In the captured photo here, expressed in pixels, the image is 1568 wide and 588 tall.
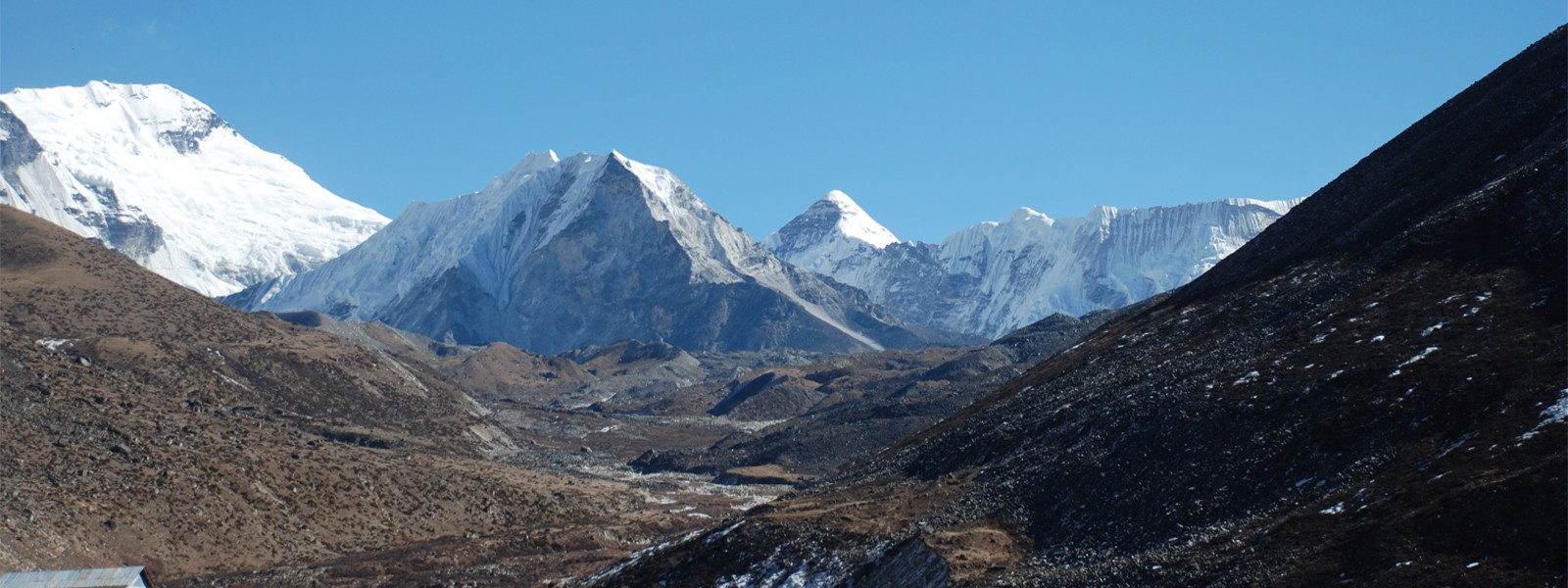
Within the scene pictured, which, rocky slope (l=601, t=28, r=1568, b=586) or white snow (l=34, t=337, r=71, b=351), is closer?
rocky slope (l=601, t=28, r=1568, b=586)

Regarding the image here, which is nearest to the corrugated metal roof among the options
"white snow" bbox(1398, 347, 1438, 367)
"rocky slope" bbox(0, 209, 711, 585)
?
"rocky slope" bbox(0, 209, 711, 585)

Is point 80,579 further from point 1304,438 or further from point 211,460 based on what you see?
point 1304,438

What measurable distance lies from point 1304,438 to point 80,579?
→ 152 ft

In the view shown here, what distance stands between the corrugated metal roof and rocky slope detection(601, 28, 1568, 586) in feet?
69.5

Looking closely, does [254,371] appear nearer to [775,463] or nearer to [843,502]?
[775,463]

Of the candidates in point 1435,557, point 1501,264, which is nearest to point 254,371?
point 1501,264

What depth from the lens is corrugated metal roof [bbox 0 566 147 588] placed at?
54.9 meters

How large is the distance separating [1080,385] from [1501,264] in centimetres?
2429

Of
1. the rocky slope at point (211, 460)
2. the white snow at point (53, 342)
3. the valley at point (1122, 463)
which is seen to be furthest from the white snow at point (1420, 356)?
the white snow at point (53, 342)

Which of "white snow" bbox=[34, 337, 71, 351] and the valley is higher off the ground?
"white snow" bbox=[34, 337, 71, 351]

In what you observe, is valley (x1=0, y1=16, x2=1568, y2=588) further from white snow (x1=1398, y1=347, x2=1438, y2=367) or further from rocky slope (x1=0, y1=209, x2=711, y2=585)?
white snow (x1=1398, y1=347, x2=1438, y2=367)

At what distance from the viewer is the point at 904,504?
2584 inches

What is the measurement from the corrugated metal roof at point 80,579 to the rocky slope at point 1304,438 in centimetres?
2117

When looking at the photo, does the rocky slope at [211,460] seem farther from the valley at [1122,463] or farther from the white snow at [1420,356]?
the white snow at [1420,356]
